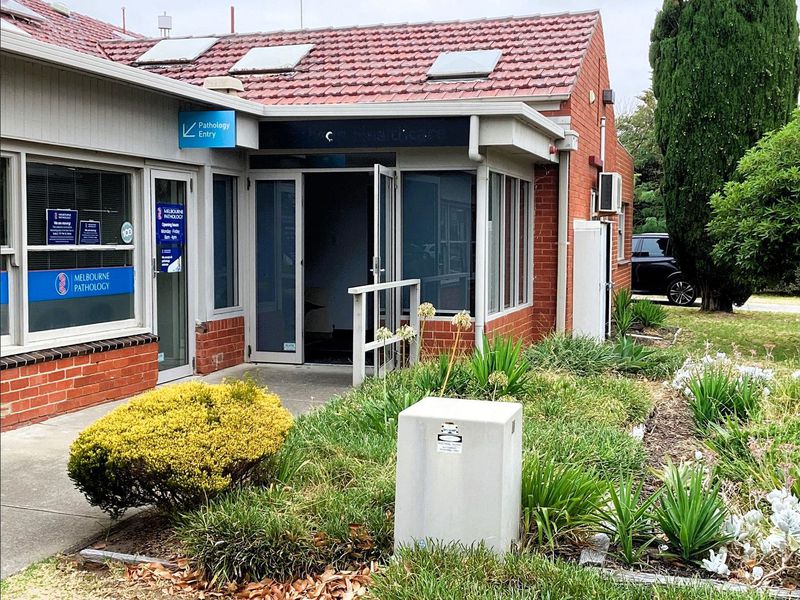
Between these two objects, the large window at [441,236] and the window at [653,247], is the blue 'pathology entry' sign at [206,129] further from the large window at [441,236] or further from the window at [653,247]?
the window at [653,247]

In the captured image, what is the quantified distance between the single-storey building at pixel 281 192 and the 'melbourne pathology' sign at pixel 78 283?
19 mm

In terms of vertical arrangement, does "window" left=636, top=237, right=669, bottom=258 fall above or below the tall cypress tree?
below

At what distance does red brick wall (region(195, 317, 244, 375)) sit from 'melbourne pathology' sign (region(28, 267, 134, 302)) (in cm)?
132

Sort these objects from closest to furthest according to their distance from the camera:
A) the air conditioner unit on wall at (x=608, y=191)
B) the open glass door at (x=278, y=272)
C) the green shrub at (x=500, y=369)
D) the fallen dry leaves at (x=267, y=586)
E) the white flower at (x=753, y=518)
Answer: the fallen dry leaves at (x=267, y=586), the white flower at (x=753, y=518), the green shrub at (x=500, y=369), the open glass door at (x=278, y=272), the air conditioner unit on wall at (x=608, y=191)

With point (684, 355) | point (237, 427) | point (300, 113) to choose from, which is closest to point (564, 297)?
point (684, 355)

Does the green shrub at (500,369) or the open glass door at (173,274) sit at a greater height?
the open glass door at (173,274)

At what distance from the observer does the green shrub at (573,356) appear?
1010 cm

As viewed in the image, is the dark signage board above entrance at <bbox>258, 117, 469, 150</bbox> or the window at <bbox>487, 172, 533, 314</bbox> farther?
the window at <bbox>487, 172, 533, 314</bbox>

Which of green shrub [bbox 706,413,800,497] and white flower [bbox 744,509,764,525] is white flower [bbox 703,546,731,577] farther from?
green shrub [bbox 706,413,800,497]

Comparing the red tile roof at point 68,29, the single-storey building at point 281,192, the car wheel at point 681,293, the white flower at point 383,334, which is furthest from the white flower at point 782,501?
the car wheel at point 681,293

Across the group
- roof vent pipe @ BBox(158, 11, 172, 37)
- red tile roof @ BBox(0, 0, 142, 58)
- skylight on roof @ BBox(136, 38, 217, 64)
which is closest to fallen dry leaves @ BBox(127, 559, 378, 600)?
red tile roof @ BBox(0, 0, 142, 58)

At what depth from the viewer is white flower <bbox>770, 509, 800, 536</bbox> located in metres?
4.45

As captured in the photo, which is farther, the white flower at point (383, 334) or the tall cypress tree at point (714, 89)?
the tall cypress tree at point (714, 89)

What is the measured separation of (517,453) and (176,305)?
623 cm
